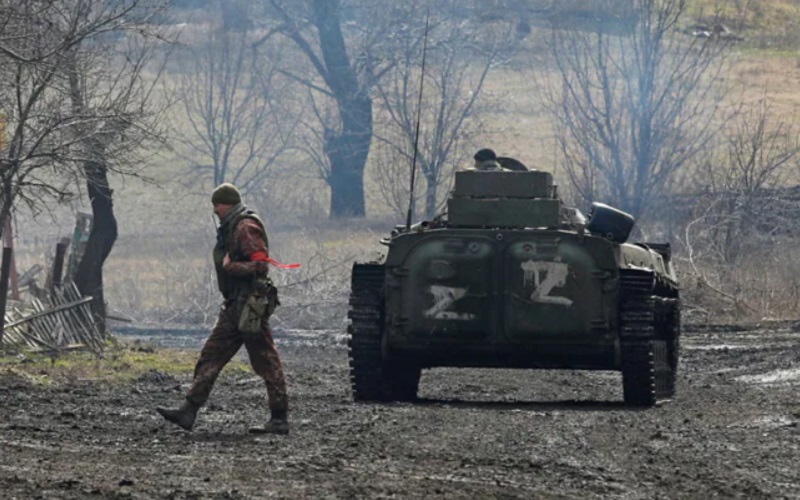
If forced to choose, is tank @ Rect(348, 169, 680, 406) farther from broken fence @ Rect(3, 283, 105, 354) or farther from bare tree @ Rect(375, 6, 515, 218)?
bare tree @ Rect(375, 6, 515, 218)

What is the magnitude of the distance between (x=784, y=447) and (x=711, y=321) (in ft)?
59.3

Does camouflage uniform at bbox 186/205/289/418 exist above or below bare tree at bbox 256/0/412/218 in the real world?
below

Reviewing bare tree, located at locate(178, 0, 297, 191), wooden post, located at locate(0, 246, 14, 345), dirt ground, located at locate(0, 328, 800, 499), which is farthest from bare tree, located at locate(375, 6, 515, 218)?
dirt ground, located at locate(0, 328, 800, 499)

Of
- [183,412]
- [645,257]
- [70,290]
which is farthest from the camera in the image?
[70,290]

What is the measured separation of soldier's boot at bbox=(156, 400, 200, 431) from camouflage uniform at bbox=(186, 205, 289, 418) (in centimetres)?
4

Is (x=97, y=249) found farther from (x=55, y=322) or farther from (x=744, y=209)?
(x=744, y=209)

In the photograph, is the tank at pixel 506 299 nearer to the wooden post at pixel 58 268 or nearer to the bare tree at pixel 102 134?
the bare tree at pixel 102 134

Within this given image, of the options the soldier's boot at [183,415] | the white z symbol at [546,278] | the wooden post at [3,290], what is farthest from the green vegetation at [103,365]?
the soldier's boot at [183,415]

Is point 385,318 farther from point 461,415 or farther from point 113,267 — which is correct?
point 113,267

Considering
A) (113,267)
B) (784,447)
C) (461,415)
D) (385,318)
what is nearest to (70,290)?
(385,318)

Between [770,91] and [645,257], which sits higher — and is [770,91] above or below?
above

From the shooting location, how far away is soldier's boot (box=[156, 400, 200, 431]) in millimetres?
12000

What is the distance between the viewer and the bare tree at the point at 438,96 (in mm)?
46000

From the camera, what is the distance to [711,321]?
29062 mm
